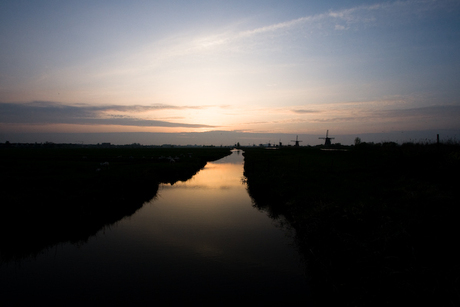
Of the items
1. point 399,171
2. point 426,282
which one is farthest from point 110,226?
point 399,171

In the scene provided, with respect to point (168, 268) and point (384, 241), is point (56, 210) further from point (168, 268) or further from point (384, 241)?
point (384, 241)

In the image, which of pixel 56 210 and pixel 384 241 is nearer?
pixel 384 241

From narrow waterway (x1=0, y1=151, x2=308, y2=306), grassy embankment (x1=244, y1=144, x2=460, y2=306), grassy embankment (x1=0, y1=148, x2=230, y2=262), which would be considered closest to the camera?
grassy embankment (x1=244, y1=144, x2=460, y2=306)

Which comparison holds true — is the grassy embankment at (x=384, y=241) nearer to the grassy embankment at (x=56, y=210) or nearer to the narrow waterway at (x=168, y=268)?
the narrow waterway at (x=168, y=268)

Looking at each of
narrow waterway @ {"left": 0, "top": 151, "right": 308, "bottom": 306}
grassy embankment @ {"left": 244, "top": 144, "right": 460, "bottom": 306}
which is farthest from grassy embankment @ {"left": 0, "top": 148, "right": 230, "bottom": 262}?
grassy embankment @ {"left": 244, "top": 144, "right": 460, "bottom": 306}

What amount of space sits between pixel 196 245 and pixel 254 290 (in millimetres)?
3775

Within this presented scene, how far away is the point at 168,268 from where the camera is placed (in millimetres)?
8242

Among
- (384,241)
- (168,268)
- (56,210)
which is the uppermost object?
(384,241)

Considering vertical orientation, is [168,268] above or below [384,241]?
below

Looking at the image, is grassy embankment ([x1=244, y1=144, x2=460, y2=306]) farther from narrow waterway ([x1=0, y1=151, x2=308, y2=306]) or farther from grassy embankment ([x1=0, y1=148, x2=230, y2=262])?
grassy embankment ([x1=0, y1=148, x2=230, y2=262])

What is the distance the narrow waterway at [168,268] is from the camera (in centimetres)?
679

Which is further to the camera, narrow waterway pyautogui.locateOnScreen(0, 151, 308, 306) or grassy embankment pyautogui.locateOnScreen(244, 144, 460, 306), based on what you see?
narrow waterway pyautogui.locateOnScreen(0, 151, 308, 306)

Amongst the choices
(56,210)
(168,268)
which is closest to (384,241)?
(168,268)

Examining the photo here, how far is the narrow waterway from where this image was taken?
679cm
